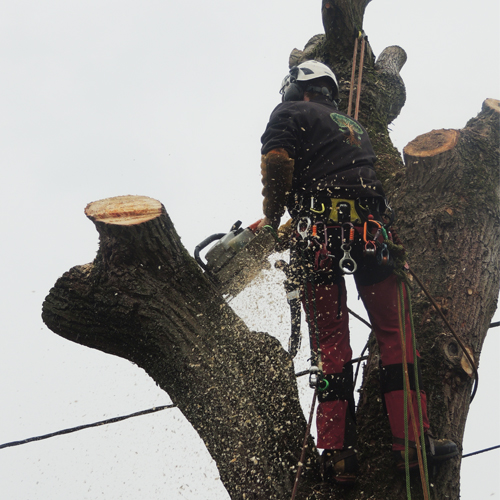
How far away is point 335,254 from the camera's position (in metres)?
2.71

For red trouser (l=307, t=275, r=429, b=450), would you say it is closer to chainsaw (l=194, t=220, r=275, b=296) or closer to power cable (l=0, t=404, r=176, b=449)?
chainsaw (l=194, t=220, r=275, b=296)

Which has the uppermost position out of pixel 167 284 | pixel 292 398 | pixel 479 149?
pixel 479 149

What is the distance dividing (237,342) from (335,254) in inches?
26.1

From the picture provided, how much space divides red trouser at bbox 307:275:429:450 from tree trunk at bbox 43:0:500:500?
121 millimetres

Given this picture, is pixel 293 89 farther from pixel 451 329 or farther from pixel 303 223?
pixel 451 329

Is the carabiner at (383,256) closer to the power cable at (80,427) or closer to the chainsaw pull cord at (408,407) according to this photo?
the chainsaw pull cord at (408,407)

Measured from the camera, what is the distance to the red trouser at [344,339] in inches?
98.3

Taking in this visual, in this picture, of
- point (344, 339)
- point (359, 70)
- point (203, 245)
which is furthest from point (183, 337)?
point (359, 70)

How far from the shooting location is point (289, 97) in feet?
10.8

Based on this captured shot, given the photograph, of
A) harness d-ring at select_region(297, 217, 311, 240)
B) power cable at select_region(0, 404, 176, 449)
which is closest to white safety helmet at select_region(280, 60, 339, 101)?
harness d-ring at select_region(297, 217, 311, 240)

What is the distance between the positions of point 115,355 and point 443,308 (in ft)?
5.64

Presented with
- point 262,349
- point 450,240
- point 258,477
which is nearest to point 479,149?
point 450,240

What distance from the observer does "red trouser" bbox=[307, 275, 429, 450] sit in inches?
98.3

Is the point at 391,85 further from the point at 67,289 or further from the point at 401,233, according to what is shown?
the point at 67,289
